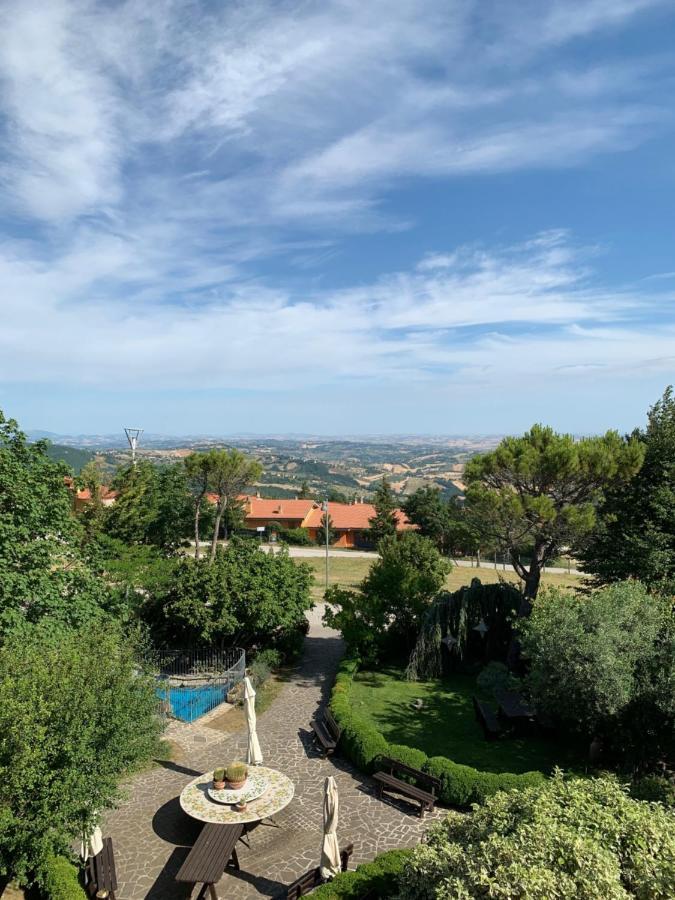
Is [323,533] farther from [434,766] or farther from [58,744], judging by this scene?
[58,744]

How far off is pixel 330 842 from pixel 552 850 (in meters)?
5.58

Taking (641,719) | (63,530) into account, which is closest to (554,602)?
(641,719)

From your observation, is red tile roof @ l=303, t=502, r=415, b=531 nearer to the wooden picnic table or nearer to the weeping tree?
the weeping tree

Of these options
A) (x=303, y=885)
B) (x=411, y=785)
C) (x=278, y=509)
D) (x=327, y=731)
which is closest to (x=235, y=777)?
(x=303, y=885)

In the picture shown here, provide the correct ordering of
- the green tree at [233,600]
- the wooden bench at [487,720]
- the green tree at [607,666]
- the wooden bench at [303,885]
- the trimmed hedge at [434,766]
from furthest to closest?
the green tree at [233,600] → the wooden bench at [487,720] → the trimmed hedge at [434,766] → the green tree at [607,666] → the wooden bench at [303,885]

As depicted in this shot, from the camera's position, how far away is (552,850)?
234 inches

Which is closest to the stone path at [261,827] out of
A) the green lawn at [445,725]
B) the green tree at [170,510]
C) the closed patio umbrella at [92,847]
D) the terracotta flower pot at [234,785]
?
the closed patio umbrella at [92,847]

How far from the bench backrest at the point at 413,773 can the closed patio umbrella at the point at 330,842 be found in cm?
366

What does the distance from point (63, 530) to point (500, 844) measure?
47.0 feet

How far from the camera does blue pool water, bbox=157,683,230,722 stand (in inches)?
701

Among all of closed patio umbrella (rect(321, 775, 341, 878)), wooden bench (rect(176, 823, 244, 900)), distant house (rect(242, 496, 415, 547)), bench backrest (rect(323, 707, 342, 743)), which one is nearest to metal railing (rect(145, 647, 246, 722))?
bench backrest (rect(323, 707, 342, 743))

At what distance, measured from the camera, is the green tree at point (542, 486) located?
1991 centimetres

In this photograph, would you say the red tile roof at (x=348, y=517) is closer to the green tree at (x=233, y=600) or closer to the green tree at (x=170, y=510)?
the green tree at (x=170, y=510)

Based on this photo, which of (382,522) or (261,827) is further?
(382,522)
